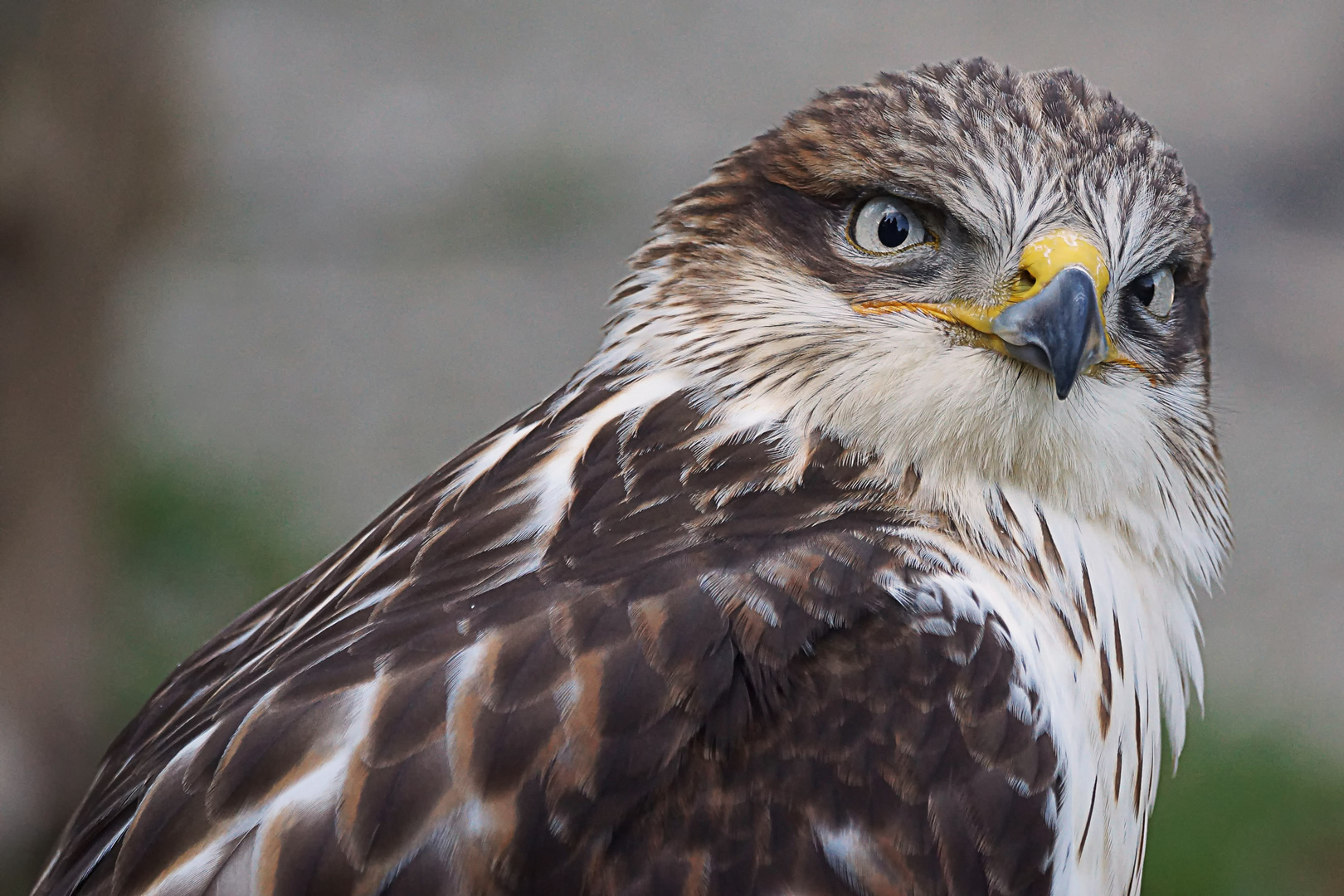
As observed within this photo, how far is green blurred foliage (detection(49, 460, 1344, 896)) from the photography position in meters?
4.74

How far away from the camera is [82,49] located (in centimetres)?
395

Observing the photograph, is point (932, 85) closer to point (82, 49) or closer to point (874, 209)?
point (874, 209)

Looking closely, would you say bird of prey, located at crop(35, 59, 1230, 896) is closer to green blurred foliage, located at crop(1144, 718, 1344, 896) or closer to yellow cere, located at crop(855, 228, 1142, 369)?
yellow cere, located at crop(855, 228, 1142, 369)

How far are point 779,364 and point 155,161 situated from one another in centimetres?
275

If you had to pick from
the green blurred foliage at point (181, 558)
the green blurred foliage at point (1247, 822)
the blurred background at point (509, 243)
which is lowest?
the green blurred foliage at point (1247, 822)

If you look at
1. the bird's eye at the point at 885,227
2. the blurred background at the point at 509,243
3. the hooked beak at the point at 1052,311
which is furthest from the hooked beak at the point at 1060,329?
the blurred background at the point at 509,243

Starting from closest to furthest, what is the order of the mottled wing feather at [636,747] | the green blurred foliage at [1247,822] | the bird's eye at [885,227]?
the mottled wing feather at [636,747], the bird's eye at [885,227], the green blurred foliage at [1247,822]

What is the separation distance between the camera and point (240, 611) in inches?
238

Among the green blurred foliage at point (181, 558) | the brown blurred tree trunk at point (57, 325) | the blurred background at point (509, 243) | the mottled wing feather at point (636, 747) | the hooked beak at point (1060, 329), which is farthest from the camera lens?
the blurred background at point (509, 243)

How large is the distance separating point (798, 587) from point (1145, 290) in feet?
3.03

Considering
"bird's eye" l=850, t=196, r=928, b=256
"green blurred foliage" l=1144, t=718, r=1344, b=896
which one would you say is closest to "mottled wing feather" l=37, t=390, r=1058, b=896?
"bird's eye" l=850, t=196, r=928, b=256

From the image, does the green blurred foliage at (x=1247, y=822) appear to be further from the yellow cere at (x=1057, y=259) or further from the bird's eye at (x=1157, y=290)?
the yellow cere at (x=1057, y=259)

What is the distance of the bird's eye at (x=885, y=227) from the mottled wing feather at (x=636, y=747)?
0.55 metres

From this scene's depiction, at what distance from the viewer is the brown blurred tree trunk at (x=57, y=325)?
12.9ft
